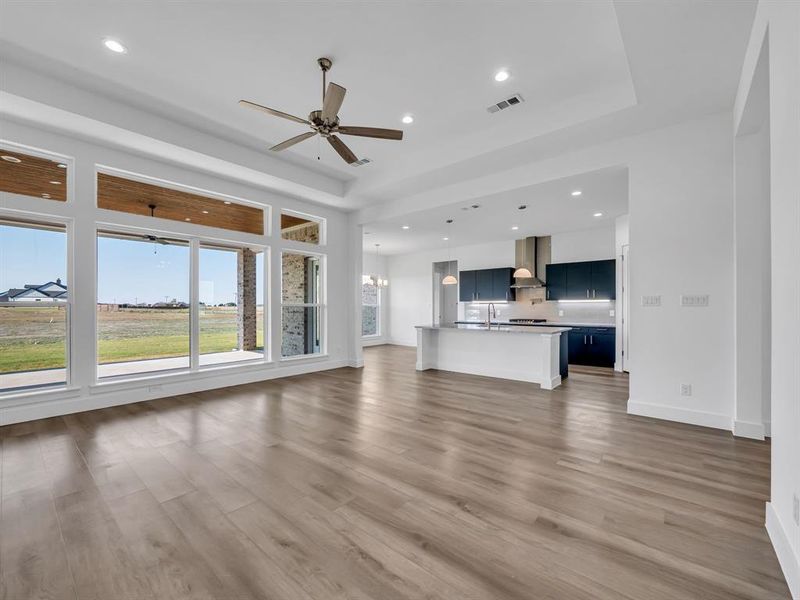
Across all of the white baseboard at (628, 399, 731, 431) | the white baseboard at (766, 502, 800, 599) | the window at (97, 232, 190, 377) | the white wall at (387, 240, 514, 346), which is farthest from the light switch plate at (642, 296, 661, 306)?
the window at (97, 232, 190, 377)

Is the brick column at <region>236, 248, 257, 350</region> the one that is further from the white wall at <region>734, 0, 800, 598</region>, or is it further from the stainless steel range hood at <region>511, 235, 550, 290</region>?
the white wall at <region>734, 0, 800, 598</region>

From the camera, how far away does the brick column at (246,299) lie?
19.9 feet

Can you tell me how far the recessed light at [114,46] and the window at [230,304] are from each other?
2.77 m

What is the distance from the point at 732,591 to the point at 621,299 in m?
6.46

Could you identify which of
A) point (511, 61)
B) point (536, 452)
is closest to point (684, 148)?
point (511, 61)

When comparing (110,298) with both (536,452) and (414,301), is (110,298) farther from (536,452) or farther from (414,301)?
(414,301)

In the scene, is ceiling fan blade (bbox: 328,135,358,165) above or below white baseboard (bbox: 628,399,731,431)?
above

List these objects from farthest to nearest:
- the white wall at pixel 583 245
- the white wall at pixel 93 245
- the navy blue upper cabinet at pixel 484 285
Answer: the navy blue upper cabinet at pixel 484 285, the white wall at pixel 583 245, the white wall at pixel 93 245

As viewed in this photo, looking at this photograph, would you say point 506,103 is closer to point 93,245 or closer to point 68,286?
point 93,245

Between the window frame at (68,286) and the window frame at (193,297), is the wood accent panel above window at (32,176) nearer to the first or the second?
the window frame at (68,286)

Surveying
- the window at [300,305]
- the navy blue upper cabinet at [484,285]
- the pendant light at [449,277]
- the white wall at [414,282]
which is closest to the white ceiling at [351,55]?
the window at [300,305]

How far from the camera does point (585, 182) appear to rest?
4.74 meters

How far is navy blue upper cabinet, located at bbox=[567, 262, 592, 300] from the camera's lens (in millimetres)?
7734

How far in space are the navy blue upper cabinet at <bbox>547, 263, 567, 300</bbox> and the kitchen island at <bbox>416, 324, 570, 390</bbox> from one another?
2351 mm
